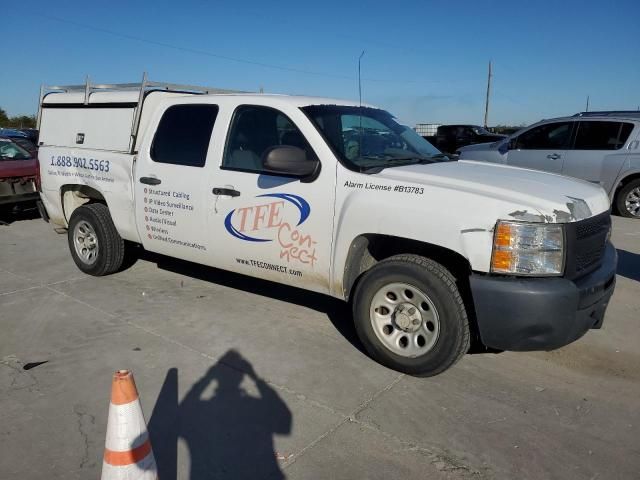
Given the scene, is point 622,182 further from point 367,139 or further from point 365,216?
point 365,216

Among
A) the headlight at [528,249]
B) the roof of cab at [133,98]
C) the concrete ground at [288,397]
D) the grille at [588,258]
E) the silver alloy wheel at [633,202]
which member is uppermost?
the roof of cab at [133,98]

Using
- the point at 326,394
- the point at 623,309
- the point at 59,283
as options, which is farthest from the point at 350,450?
the point at 59,283

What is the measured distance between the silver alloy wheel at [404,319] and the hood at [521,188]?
743 mm

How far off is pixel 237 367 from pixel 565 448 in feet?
7.01

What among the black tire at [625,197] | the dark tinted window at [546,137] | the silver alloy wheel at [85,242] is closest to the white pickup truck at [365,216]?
the silver alloy wheel at [85,242]

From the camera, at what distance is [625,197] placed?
383 inches

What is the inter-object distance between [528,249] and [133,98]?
4.05m

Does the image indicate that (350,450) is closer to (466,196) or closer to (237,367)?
(237,367)

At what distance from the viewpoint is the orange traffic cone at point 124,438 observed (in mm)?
2148

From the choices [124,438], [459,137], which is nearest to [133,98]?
[124,438]

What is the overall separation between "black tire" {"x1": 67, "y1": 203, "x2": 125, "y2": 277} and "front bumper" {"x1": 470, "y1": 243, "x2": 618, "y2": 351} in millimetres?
3992

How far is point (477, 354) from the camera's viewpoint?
4137 millimetres

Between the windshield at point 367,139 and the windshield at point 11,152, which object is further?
the windshield at point 11,152

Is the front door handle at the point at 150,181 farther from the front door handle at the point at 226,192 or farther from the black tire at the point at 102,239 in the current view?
the black tire at the point at 102,239
